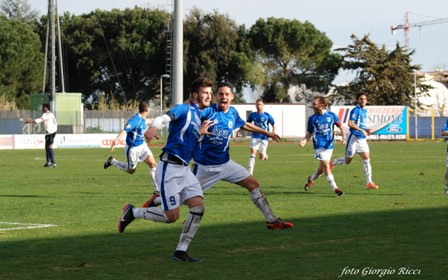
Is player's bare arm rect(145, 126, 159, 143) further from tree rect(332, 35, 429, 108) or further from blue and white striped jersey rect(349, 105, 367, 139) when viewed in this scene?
tree rect(332, 35, 429, 108)

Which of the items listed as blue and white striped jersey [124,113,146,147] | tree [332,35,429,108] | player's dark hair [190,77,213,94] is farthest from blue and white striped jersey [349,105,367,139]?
tree [332,35,429,108]

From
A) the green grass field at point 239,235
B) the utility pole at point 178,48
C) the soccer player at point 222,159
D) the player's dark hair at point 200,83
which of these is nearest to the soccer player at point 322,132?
the green grass field at point 239,235

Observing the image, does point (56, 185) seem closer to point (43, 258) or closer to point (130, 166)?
point (130, 166)

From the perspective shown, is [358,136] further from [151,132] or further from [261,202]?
[151,132]

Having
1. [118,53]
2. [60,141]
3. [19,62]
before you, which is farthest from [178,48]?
[19,62]

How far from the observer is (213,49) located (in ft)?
292

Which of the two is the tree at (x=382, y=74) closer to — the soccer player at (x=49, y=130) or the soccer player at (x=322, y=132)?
the soccer player at (x=49, y=130)

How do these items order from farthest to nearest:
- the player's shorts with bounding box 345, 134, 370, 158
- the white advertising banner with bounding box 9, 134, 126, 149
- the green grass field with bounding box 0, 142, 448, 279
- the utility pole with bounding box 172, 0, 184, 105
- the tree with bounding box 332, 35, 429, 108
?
the tree with bounding box 332, 35, 429, 108 < the white advertising banner with bounding box 9, 134, 126, 149 < the utility pole with bounding box 172, 0, 184, 105 < the player's shorts with bounding box 345, 134, 370, 158 < the green grass field with bounding box 0, 142, 448, 279

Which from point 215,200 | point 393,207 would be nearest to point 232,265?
point 393,207

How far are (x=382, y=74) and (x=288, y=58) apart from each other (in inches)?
486

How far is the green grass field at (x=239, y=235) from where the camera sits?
9539 millimetres

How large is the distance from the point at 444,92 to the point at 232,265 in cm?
10027

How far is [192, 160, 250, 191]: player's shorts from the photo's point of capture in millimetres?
12648

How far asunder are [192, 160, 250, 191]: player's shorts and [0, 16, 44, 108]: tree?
7560 cm
